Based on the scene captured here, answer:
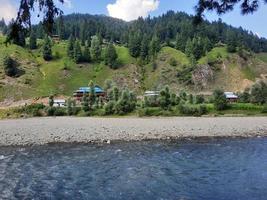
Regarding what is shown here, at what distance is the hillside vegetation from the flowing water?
97998 millimetres

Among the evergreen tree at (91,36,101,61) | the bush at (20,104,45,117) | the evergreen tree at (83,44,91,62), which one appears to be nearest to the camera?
the bush at (20,104,45,117)

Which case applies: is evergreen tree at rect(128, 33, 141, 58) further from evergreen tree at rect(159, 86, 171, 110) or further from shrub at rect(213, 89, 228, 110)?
shrub at rect(213, 89, 228, 110)

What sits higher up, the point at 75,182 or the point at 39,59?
the point at 39,59

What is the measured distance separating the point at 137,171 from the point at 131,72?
134392 mm

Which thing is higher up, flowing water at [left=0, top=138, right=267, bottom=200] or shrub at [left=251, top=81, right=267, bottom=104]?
shrub at [left=251, top=81, right=267, bottom=104]

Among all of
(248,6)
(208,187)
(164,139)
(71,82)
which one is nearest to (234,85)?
(71,82)

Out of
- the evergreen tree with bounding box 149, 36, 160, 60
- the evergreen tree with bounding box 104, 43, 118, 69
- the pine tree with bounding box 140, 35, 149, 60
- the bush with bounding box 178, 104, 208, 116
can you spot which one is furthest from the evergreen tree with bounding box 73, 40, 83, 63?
the bush with bounding box 178, 104, 208, 116

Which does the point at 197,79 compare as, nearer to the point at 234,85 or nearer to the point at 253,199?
the point at 234,85

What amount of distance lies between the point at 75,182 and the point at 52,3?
68.2 ft

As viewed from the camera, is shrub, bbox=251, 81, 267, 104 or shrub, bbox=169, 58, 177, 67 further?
shrub, bbox=169, 58, 177, 67

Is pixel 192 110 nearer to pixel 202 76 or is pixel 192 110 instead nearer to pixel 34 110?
pixel 34 110

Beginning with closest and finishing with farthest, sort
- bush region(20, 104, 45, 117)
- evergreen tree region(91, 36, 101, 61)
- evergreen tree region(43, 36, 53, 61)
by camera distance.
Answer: bush region(20, 104, 45, 117), evergreen tree region(43, 36, 53, 61), evergreen tree region(91, 36, 101, 61)

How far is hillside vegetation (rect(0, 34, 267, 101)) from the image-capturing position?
148125mm

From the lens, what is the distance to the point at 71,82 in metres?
154
